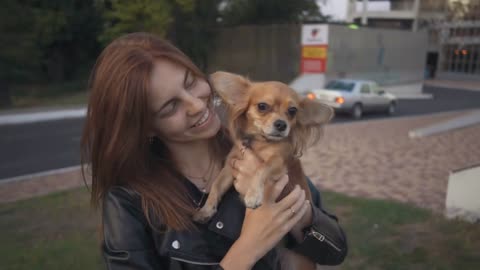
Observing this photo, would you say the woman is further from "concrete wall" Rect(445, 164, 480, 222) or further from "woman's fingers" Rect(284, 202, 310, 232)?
"concrete wall" Rect(445, 164, 480, 222)

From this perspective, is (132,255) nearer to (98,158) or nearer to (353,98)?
Result: (98,158)

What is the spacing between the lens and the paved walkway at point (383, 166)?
694 centimetres

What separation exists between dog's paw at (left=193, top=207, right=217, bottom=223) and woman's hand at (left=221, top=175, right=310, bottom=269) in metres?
0.15

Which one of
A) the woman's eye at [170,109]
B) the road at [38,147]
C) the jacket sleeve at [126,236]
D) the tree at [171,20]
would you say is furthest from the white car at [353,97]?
the jacket sleeve at [126,236]

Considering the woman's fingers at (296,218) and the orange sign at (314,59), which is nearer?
the woman's fingers at (296,218)

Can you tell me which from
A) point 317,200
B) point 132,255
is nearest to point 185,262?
point 132,255

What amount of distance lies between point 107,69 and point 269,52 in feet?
82.3

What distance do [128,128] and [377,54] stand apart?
1093 inches

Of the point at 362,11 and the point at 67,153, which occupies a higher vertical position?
the point at 362,11

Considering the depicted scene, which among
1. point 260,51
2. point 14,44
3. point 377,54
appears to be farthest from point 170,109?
point 377,54

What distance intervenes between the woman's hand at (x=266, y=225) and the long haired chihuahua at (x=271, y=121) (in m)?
0.19

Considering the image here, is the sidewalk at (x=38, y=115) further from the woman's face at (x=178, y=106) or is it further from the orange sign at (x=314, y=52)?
the woman's face at (x=178, y=106)

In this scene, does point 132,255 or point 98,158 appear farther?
point 98,158

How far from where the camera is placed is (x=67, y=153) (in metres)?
10.0
